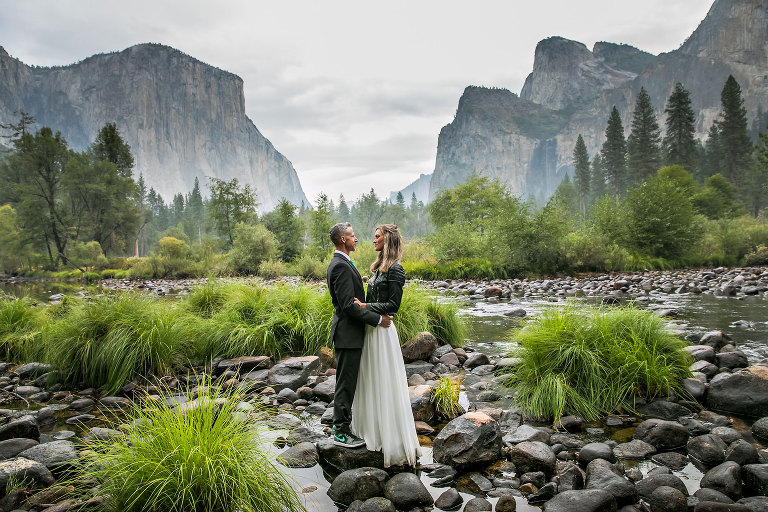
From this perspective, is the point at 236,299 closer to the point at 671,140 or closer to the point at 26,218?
the point at 26,218

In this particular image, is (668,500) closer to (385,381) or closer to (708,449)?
(708,449)

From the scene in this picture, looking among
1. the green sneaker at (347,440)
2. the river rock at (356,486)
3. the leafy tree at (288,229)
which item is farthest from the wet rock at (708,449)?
the leafy tree at (288,229)

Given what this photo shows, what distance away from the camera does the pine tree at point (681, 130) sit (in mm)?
49281

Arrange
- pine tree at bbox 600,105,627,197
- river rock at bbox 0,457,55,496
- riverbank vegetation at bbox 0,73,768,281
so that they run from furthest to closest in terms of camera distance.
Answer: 1. pine tree at bbox 600,105,627,197
2. riverbank vegetation at bbox 0,73,768,281
3. river rock at bbox 0,457,55,496

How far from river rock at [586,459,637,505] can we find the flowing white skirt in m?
1.37

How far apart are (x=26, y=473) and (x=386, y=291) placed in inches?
121

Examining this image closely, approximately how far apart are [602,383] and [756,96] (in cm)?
16768

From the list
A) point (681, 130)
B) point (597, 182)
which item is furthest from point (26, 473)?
point (597, 182)

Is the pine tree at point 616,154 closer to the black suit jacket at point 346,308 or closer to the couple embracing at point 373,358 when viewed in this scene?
the couple embracing at point 373,358

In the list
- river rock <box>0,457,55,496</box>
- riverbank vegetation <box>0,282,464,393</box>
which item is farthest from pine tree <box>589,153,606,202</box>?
river rock <box>0,457,55,496</box>

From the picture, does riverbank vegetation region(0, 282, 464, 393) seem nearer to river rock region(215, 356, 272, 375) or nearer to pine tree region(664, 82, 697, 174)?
river rock region(215, 356, 272, 375)

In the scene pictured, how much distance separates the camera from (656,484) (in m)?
3.18

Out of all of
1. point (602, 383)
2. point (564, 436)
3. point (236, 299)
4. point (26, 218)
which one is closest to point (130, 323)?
point (236, 299)

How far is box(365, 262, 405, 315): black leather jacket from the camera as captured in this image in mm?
3623
